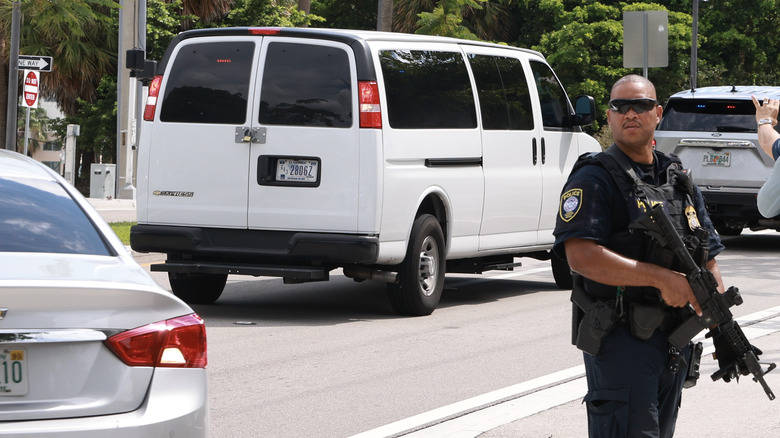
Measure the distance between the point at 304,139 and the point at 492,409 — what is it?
11.5 feet

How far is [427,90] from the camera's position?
1016cm

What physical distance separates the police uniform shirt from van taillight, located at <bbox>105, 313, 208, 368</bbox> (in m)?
1.24

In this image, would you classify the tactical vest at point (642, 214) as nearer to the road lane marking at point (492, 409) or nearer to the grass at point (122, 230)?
the road lane marking at point (492, 409)

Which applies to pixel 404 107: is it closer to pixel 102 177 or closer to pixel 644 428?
pixel 644 428

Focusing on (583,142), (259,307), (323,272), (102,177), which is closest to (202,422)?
(323,272)

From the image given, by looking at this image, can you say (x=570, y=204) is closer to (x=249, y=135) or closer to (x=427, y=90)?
(x=249, y=135)

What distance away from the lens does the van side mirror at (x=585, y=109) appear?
11117mm

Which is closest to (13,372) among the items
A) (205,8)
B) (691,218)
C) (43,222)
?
(43,222)

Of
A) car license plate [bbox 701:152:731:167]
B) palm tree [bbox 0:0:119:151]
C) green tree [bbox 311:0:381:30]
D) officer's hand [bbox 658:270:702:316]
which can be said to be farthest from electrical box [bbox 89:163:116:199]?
officer's hand [bbox 658:270:702:316]

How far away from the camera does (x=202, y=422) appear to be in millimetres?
4102

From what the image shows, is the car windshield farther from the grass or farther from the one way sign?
the one way sign

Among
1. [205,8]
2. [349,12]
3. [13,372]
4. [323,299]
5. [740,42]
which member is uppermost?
[349,12]

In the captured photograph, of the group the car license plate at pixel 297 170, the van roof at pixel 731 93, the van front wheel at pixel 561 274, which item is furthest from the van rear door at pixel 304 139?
the van roof at pixel 731 93

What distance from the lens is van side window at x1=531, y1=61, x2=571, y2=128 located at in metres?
11.7
